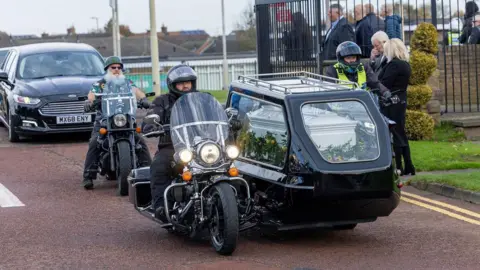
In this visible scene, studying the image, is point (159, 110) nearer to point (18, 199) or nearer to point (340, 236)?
point (340, 236)

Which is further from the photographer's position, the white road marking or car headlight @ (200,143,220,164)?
the white road marking

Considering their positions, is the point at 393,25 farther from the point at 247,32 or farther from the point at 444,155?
the point at 247,32

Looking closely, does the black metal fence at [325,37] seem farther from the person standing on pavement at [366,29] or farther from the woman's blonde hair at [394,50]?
the woman's blonde hair at [394,50]

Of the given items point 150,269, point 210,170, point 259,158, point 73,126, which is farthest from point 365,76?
point 73,126

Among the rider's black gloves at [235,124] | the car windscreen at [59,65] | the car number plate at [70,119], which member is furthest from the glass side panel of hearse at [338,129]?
the car windscreen at [59,65]

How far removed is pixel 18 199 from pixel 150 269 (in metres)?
4.50

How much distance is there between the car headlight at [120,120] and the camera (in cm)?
1298

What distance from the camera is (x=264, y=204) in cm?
959

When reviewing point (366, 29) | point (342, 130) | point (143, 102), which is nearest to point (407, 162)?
point (143, 102)

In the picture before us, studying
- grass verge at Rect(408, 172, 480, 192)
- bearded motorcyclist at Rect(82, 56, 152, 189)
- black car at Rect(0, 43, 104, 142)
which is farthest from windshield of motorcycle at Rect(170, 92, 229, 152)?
black car at Rect(0, 43, 104, 142)

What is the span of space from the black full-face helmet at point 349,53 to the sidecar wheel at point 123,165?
2.96 meters

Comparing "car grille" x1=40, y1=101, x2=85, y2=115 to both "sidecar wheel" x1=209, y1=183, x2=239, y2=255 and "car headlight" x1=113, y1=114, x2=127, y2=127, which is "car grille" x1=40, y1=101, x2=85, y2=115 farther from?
"sidecar wheel" x1=209, y1=183, x2=239, y2=255

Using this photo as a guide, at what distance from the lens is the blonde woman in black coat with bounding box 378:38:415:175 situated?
13820 millimetres

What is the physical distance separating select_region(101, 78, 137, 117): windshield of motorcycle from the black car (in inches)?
206
